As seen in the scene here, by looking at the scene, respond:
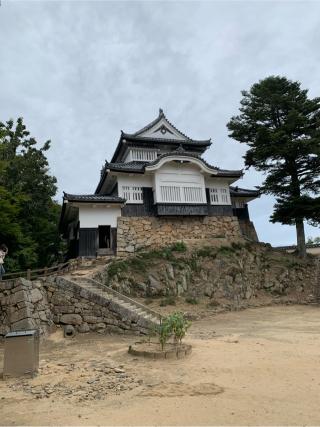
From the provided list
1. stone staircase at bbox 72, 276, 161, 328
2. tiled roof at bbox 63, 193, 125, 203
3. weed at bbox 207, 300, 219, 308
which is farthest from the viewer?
tiled roof at bbox 63, 193, 125, 203

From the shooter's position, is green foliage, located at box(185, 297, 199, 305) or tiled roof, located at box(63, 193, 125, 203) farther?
tiled roof, located at box(63, 193, 125, 203)

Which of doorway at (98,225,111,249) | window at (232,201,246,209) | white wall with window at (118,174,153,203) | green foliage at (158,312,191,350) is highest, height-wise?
white wall with window at (118,174,153,203)

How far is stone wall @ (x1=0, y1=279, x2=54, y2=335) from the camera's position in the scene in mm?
12641

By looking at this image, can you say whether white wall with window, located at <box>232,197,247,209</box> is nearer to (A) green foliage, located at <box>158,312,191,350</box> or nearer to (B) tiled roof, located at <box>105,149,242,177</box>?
(B) tiled roof, located at <box>105,149,242,177</box>

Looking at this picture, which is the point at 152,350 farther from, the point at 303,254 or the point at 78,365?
the point at 303,254

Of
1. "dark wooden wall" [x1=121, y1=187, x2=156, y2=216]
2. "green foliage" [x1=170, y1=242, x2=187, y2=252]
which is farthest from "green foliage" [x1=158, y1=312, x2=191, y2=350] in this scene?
"dark wooden wall" [x1=121, y1=187, x2=156, y2=216]

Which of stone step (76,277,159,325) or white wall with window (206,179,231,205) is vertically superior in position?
white wall with window (206,179,231,205)

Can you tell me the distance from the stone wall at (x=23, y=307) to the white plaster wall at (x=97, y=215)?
259 inches

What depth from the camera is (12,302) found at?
13.2m

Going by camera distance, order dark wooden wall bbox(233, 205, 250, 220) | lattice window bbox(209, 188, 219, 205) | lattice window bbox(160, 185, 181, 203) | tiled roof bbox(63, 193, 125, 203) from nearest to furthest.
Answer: tiled roof bbox(63, 193, 125, 203) < lattice window bbox(160, 185, 181, 203) < lattice window bbox(209, 188, 219, 205) < dark wooden wall bbox(233, 205, 250, 220)

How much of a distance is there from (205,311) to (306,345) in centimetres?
713

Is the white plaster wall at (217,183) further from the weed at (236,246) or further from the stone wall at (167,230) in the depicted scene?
the weed at (236,246)

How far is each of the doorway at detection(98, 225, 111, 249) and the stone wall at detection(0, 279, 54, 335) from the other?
293 inches

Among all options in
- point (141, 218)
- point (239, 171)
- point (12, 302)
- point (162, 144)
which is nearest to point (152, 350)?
point (12, 302)
